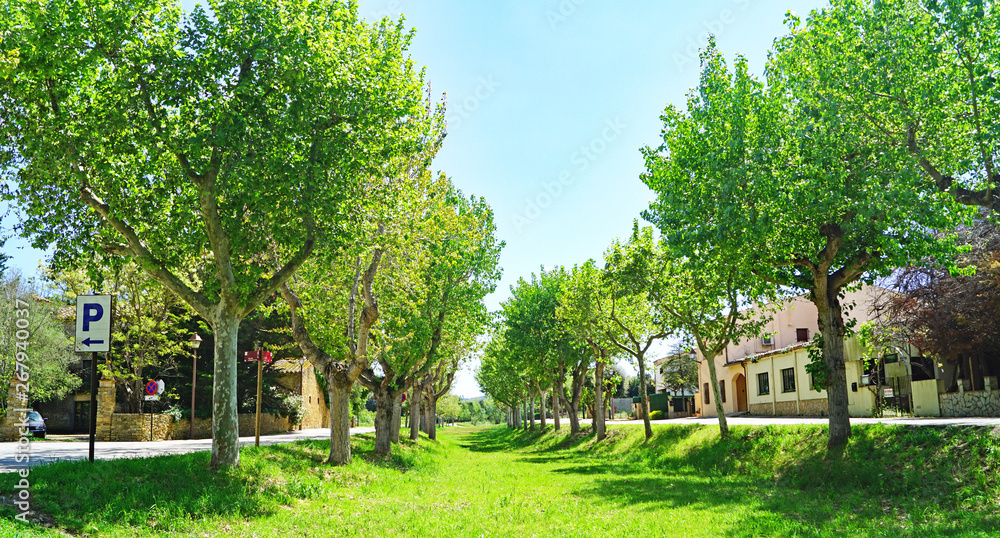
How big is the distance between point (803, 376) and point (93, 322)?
35917 millimetres

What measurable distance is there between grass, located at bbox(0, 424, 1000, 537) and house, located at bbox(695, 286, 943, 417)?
209 inches

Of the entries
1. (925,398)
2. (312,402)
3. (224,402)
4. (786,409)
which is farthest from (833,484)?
(312,402)

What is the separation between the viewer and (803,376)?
1471 inches

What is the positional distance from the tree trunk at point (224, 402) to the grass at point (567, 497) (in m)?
0.43

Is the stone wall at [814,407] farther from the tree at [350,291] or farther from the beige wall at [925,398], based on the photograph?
the tree at [350,291]

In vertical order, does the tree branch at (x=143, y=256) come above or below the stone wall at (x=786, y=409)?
above

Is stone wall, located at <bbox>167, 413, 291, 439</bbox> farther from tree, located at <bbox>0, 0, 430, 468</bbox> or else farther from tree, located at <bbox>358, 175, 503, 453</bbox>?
tree, located at <bbox>0, 0, 430, 468</bbox>

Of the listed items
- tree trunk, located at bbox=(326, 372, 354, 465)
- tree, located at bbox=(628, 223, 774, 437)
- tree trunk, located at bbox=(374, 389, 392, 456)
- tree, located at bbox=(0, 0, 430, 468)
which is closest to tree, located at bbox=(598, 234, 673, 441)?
tree, located at bbox=(628, 223, 774, 437)

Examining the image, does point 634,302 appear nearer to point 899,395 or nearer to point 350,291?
point 899,395

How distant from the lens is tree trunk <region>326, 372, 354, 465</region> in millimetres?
19000

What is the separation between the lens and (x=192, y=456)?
13969 millimetres

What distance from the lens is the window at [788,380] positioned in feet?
129

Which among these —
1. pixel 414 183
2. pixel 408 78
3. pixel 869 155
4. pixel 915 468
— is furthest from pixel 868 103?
pixel 414 183

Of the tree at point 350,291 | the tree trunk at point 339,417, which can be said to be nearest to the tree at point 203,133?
the tree at point 350,291
